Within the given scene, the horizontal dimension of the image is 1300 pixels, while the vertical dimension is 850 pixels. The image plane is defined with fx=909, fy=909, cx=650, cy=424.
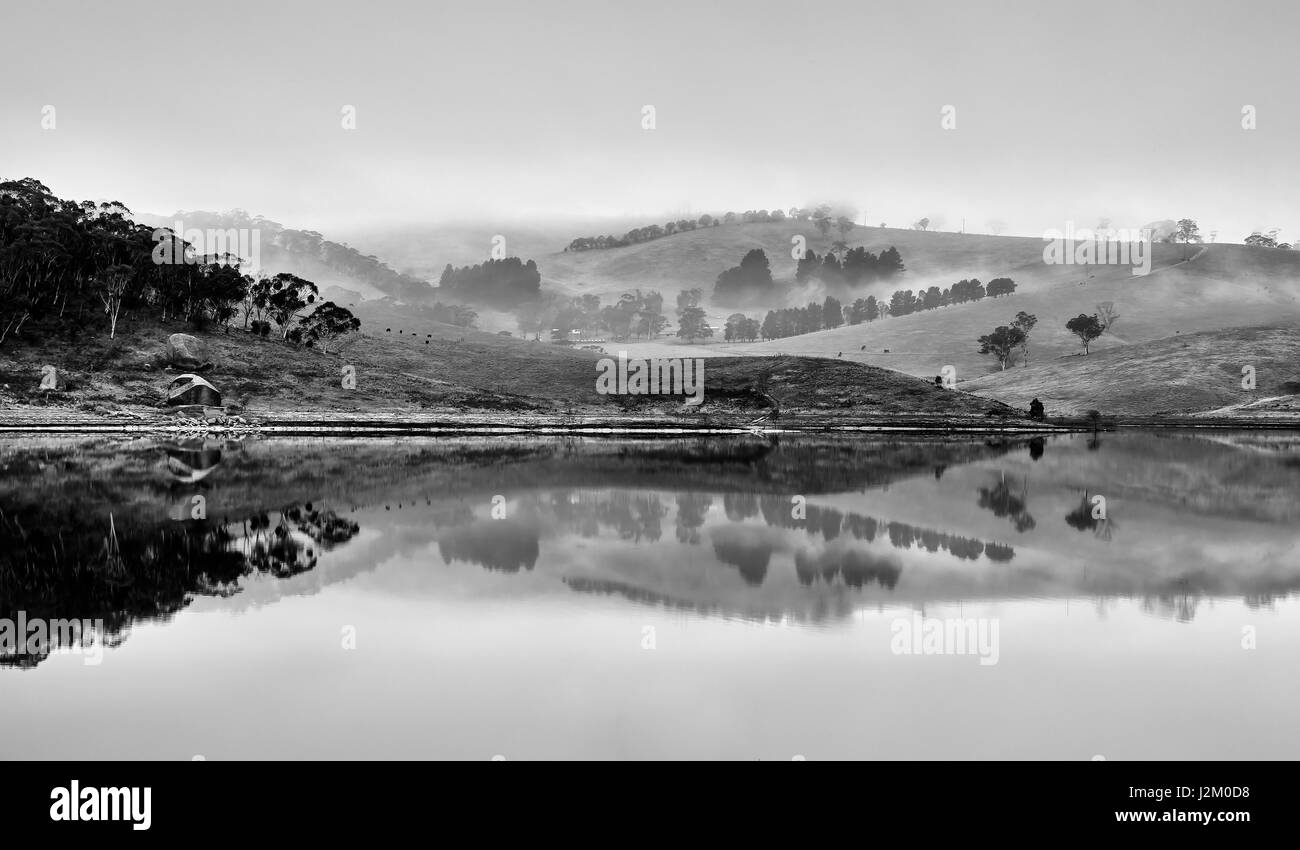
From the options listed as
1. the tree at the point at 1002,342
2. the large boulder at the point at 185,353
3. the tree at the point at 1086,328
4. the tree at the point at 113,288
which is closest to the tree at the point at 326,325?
the large boulder at the point at 185,353

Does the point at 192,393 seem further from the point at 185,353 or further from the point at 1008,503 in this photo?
the point at 1008,503

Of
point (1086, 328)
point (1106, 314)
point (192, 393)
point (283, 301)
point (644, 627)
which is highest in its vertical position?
point (1106, 314)

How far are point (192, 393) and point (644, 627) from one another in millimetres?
77461

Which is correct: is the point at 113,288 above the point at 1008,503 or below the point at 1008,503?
above

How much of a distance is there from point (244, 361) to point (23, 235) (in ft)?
76.5

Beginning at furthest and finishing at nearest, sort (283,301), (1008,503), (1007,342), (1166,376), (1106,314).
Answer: (1106,314) < (1007,342) < (1166,376) < (283,301) < (1008,503)

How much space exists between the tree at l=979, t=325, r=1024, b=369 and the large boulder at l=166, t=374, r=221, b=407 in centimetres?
13544

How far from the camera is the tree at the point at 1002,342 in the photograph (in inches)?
6552

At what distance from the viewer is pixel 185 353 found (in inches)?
3501

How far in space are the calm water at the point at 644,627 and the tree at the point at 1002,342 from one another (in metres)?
150

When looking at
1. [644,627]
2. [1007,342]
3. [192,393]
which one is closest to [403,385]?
[192,393]
